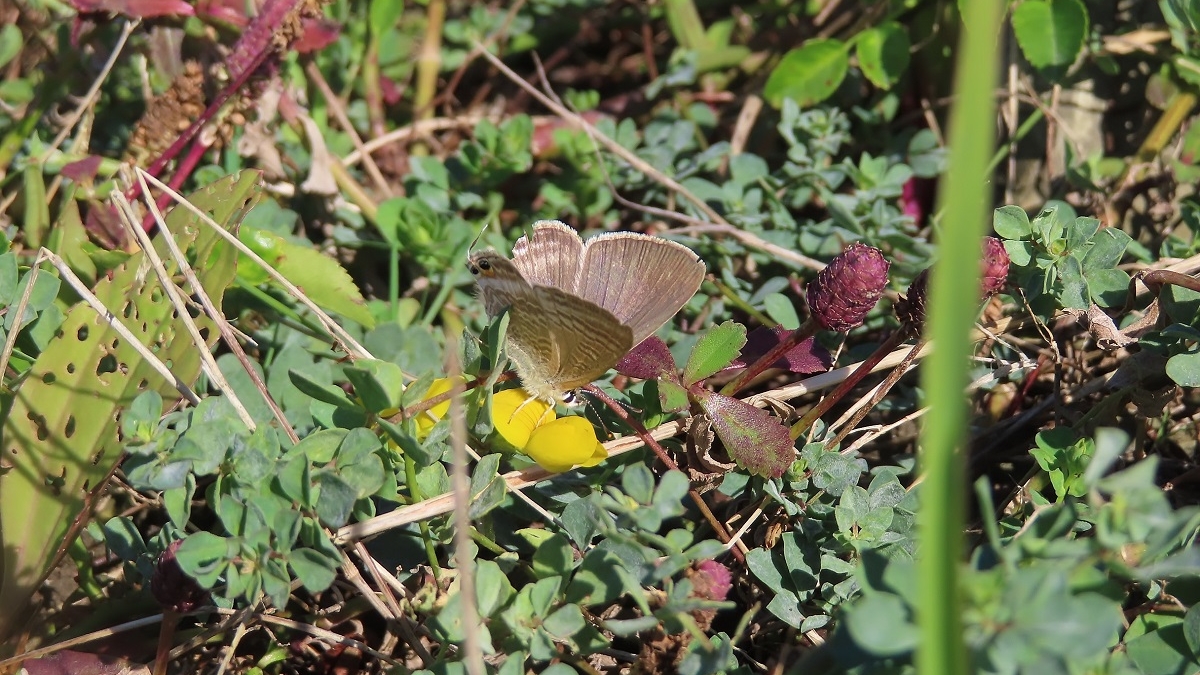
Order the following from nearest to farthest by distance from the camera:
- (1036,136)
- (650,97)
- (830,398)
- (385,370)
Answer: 1. (385,370)
2. (830,398)
3. (1036,136)
4. (650,97)

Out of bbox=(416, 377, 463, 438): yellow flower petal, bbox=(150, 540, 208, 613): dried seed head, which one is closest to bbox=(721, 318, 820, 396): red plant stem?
bbox=(416, 377, 463, 438): yellow flower petal

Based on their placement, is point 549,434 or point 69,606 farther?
point 69,606

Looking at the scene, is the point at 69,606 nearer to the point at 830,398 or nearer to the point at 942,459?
the point at 830,398

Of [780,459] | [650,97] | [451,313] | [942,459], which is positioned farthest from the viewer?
[650,97]

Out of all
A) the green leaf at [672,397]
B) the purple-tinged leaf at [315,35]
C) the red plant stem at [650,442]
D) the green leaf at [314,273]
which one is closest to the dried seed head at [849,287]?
the green leaf at [672,397]

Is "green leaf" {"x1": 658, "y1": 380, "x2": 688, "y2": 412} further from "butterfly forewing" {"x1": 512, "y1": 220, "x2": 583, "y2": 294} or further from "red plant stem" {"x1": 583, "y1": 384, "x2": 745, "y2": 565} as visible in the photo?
"butterfly forewing" {"x1": 512, "y1": 220, "x2": 583, "y2": 294}

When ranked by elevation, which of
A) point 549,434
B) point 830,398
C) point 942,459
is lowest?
point 830,398

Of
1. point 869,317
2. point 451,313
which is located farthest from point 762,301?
point 451,313
